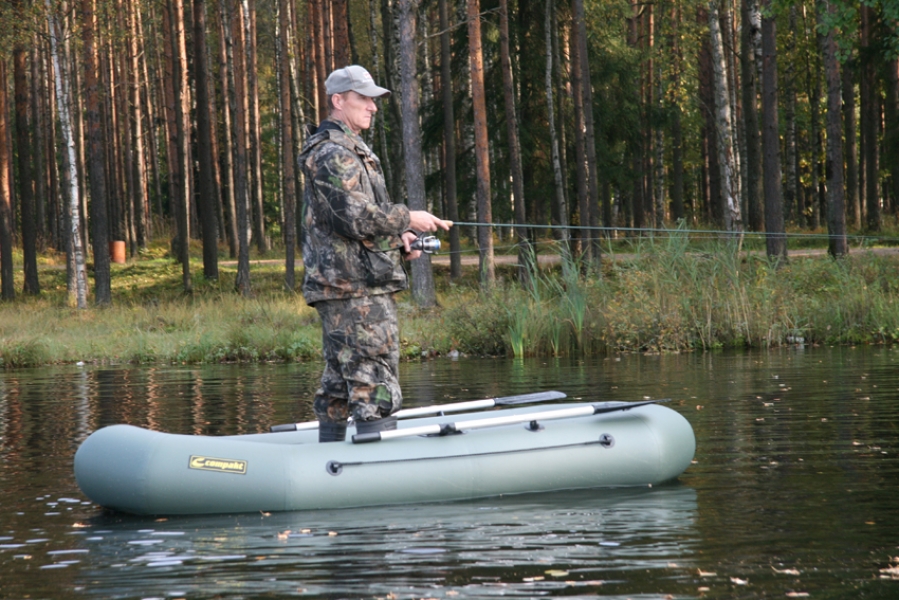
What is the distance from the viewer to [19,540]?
4480mm

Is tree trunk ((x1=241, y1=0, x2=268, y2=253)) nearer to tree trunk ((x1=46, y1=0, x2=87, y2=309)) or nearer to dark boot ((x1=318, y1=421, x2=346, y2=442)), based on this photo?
tree trunk ((x1=46, y1=0, x2=87, y2=309))

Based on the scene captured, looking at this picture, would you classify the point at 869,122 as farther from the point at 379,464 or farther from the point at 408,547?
the point at 408,547

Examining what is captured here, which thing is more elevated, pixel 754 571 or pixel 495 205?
pixel 495 205

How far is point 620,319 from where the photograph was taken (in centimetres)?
1373

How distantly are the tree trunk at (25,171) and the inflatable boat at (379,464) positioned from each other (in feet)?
73.2

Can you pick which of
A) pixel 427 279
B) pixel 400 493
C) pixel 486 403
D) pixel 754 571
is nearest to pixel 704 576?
pixel 754 571

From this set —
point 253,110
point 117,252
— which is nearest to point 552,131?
point 253,110

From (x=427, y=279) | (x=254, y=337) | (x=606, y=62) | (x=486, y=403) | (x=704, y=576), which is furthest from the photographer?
(x=606, y=62)

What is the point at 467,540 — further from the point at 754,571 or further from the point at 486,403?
the point at 486,403

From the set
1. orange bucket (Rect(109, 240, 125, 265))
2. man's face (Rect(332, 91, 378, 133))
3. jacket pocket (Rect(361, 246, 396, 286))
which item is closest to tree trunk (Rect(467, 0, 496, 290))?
man's face (Rect(332, 91, 378, 133))

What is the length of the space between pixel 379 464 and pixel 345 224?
3.75 ft

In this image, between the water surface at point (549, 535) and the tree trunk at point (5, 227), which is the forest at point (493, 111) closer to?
the tree trunk at point (5, 227)

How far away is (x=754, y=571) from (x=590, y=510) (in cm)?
A: 126

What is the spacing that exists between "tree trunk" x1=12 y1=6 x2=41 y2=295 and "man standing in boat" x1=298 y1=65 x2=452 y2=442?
22.1 meters
